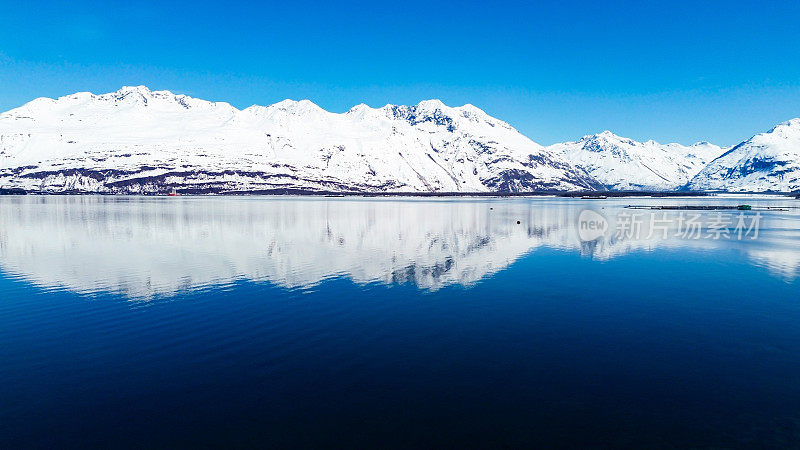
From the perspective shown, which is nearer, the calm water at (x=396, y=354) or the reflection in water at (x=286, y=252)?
the calm water at (x=396, y=354)

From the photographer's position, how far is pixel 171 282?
43438mm

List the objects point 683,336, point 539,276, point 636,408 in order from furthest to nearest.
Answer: point 539,276, point 683,336, point 636,408

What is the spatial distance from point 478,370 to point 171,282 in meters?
32.3

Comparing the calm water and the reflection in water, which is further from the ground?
the calm water

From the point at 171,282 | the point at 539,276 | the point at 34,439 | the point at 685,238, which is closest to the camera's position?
the point at 34,439

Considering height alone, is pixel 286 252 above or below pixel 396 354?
below

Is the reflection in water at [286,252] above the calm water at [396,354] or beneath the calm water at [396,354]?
beneath

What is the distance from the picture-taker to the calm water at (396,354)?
17.6 metres

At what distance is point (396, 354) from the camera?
25.2 metres

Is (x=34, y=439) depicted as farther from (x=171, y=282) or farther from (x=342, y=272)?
(x=342, y=272)

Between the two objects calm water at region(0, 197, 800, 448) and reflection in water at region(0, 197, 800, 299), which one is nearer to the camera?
calm water at region(0, 197, 800, 448)

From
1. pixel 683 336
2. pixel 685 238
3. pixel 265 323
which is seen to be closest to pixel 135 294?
pixel 265 323

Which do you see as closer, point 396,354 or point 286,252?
point 396,354

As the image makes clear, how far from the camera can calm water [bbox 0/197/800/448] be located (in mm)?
17641
